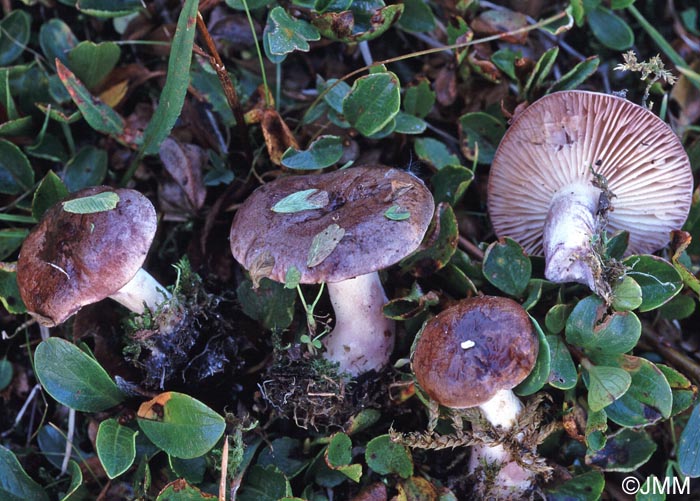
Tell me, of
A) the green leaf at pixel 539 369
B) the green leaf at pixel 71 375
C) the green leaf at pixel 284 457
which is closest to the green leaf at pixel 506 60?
the green leaf at pixel 539 369

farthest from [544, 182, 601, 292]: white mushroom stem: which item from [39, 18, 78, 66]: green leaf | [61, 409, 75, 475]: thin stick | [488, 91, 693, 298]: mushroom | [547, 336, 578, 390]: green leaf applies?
[39, 18, 78, 66]: green leaf

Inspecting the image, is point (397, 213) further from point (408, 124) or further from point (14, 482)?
point (14, 482)

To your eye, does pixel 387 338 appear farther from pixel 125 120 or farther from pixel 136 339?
pixel 125 120

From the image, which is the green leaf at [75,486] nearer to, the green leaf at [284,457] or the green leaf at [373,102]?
the green leaf at [284,457]

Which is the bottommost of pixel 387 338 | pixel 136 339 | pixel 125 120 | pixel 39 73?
pixel 387 338

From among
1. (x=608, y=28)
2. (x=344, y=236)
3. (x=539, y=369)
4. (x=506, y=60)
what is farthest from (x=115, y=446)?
(x=608, y=28)

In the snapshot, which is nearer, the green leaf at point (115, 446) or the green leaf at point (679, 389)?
the green leaf at point (115, 446)

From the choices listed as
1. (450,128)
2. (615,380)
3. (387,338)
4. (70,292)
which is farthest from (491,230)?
(70,292)
